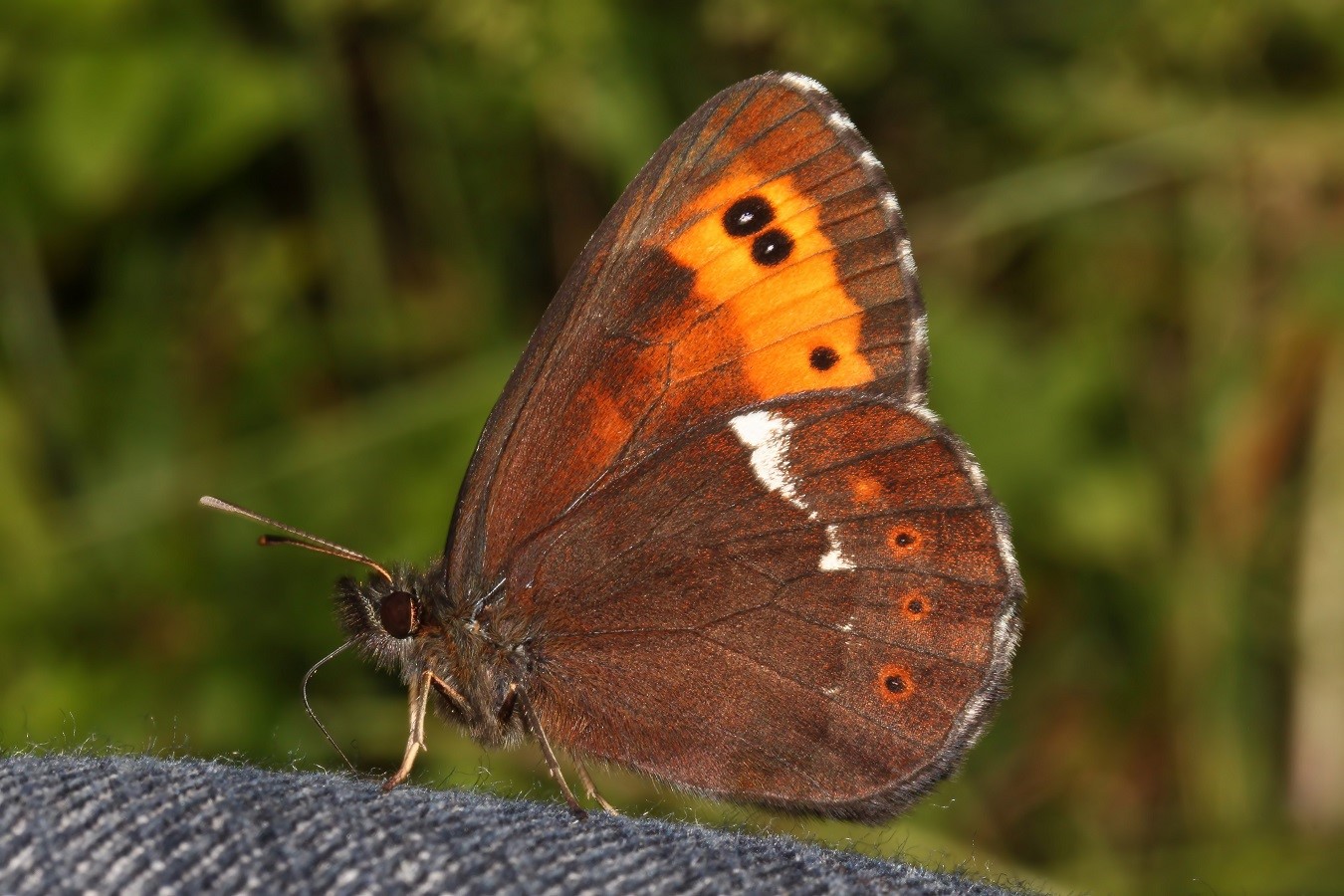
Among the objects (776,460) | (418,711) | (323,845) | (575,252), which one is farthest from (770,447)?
(575,252)

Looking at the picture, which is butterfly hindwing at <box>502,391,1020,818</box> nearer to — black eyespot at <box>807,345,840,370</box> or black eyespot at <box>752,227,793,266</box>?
black eyespot at <box>807,345,840,370</box>

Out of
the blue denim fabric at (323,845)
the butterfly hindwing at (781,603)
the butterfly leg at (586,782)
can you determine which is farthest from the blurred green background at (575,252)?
the blue denim fabric at (323,845)

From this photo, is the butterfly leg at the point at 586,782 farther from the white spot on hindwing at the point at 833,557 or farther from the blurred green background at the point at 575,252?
the blurred green background at the point at 575,252

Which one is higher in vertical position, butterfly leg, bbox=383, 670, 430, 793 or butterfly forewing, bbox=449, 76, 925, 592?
butterfly forewing, bbox=449, 76, 925, 592

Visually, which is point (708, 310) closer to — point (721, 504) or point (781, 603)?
point (721, 504)

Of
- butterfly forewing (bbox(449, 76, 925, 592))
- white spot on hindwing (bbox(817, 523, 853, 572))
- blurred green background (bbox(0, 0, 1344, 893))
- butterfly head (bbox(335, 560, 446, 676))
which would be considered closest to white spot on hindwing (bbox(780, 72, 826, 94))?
butterfly forewing (bbox(449, 76, 925, 592))

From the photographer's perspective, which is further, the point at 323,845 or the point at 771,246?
the point at 771,246
